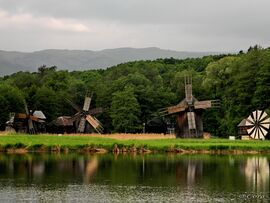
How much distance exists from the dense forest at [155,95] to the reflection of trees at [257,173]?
28.6 m

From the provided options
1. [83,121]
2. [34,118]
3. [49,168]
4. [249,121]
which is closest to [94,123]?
[83,121]

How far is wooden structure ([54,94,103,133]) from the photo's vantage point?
9956 cm

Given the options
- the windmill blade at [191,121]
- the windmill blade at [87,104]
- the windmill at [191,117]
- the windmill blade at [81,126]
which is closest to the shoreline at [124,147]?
the windmill blade at [191,121]

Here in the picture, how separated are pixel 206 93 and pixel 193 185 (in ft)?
210

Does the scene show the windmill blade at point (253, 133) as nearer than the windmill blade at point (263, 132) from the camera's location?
No

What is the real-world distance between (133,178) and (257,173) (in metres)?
10.7

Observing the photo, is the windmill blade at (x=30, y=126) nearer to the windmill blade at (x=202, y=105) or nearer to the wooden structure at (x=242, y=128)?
the windmill blade at (x=202, y=105)

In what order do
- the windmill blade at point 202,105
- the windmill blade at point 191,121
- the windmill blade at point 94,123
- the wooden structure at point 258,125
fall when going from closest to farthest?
the windmill blade at point 191,121 < the windmill blade at point 202,105 < the wooden structure at point 258,125 < the windmill blade at point 94,123

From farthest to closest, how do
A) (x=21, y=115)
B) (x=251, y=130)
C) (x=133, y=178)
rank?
(x=21, y=115) → (x=251, y=130) → (x=133, y=178)

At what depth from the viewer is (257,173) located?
1929 inches

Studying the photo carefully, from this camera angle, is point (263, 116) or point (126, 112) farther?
point (126, 112)

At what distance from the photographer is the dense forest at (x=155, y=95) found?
9262cm

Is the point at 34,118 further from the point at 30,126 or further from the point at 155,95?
the point at 155,95

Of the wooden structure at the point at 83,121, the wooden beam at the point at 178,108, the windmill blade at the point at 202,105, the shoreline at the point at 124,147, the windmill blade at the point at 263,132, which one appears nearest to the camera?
the shoreline at the point at 124,147
